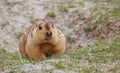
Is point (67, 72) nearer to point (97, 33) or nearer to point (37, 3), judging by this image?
point (97, 33)

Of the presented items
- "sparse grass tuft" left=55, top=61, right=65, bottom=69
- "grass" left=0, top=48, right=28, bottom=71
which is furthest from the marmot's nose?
"sparse grass tuft" left=55, top=61, right=65, bottom=69

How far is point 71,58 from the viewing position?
9555mm

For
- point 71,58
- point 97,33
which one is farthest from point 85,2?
point 71,58

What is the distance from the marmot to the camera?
9461 millimetres

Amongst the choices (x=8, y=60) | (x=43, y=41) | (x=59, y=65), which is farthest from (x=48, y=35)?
(x=8, y=60)

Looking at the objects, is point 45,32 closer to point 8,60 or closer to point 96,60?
point 96,60

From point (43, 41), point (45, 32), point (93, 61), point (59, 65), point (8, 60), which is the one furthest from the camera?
point (8, 60)

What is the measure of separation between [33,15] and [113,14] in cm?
308

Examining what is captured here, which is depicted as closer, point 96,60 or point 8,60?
point 96,60

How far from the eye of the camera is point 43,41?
956 centimetres

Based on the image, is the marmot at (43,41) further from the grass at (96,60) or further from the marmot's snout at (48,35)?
the grass at (96,60)

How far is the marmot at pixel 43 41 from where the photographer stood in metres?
9.46

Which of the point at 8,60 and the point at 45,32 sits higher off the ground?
the point at 45,32

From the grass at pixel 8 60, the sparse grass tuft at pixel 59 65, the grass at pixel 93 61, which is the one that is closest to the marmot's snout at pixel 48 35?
the grass at pixel 93 61
